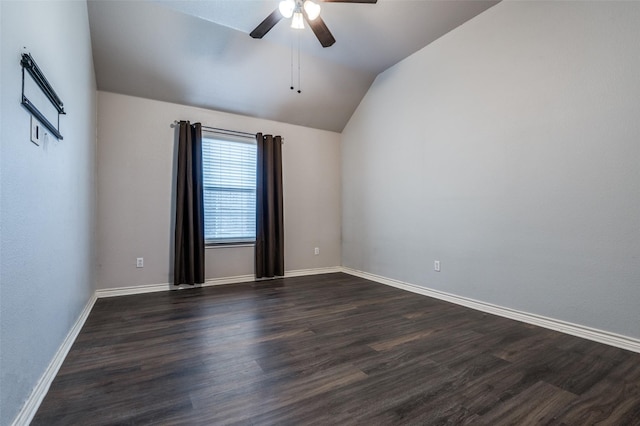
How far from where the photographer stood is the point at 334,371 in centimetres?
174

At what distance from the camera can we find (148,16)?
2.93 m

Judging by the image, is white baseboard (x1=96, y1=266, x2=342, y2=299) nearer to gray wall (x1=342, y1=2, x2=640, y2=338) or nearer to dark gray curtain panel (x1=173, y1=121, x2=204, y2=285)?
dark gray curtain panel (x1=173, y1=121, x2=204, y2=285)

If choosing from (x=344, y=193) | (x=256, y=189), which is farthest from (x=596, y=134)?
(x=256, y=189)

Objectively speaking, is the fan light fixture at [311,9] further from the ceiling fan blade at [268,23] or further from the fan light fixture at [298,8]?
the ceiling fan blade at [268,23]

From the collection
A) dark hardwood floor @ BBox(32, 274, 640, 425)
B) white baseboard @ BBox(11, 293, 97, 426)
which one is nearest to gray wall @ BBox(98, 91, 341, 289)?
dark hardwood floor @ BBox(32, 274, 640, 425)

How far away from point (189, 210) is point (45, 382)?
7.81 ft

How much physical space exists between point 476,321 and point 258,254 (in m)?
2.80

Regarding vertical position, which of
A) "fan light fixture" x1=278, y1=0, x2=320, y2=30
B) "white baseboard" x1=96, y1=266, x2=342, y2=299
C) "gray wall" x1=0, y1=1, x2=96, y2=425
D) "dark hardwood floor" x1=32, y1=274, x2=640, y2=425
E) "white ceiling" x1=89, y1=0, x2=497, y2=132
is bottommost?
"dark hardwood floor" x1=32, y1=274, x2=640, y2=425

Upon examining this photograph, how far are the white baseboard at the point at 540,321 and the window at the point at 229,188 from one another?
231 cm

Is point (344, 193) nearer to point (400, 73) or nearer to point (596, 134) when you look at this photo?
point (400, 73)

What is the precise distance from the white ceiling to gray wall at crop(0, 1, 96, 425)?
60 centimetres

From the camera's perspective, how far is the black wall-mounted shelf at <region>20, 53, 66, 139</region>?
1.26 m

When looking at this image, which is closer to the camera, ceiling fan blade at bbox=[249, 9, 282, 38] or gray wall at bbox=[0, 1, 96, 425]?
gray wall at bbox=[0, 1, 96, 425]

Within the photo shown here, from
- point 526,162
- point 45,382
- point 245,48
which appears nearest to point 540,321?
point 526,162
